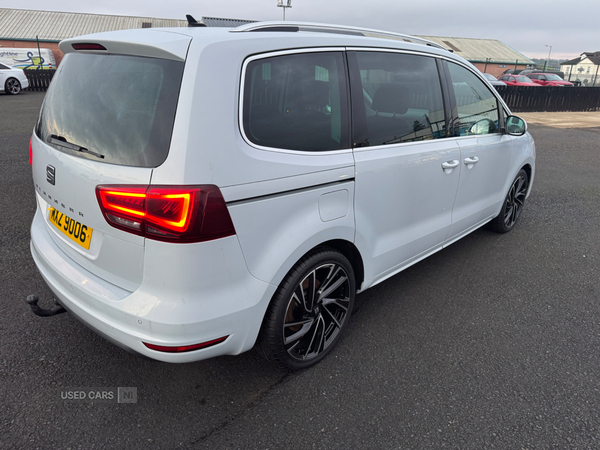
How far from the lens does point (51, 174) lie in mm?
2109

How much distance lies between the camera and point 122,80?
75.4 inches

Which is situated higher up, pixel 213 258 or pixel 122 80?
pixel 122 80

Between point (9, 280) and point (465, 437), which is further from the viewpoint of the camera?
point (9, 280)

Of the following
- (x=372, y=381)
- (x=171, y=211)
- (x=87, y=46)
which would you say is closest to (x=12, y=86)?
(x=87, y=46)

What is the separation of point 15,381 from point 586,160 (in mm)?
10457

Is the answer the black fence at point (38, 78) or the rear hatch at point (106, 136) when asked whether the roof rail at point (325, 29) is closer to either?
the rear hatch at point (106, 136)

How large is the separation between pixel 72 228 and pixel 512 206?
14.0 feet

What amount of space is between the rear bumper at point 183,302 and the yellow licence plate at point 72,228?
175mm

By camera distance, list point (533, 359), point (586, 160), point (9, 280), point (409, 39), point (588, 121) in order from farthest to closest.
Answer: point (588, 121), point (586, 160), point (9, 280), point (409, 39), point (533, 359)

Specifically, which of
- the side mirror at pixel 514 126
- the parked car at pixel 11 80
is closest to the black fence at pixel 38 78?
the parked car at pixel 11 80

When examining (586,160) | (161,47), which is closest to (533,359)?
(161,47)

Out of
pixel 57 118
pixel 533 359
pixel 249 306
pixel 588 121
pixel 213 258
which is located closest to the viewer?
pixel 213 258

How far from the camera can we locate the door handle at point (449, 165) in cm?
297

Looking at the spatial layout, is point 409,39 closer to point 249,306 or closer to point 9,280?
point 249,306
